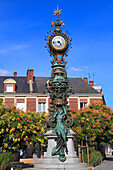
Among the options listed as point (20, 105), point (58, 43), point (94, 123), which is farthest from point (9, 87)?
point (58, 43)

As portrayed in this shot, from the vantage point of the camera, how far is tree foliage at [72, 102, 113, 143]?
115ft

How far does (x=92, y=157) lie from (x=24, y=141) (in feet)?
24.0

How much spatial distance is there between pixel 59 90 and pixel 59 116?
5.93ft

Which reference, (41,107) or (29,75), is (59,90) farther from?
(29,75)

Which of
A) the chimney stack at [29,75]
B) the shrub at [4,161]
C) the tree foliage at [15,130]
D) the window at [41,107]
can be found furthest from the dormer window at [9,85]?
the shrub at [4,161]

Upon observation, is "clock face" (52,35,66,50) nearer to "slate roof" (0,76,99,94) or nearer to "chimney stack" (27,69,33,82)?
"slate roof" (0,76,99,94)

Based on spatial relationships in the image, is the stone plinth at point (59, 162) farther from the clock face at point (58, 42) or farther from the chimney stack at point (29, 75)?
the chimney stack at point (29, 75)

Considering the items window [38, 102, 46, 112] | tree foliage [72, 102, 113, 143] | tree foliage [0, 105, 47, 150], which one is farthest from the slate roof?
tree foliage [0, 105, 47, 150]

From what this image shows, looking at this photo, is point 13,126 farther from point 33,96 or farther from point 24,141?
point 33,96

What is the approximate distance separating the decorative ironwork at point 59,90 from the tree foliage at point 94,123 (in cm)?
1470

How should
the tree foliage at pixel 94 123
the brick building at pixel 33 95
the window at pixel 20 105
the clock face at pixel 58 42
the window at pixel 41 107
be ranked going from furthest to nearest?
the window at pixel 41 107
the brick building at pixel 33 95
the window at pixel 20 105
the tree foliage at pixel 94 123
the clock face at pixel 58 42

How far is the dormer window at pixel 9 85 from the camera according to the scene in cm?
4622

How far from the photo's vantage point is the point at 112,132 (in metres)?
38.1

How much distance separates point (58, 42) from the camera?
20.4m
